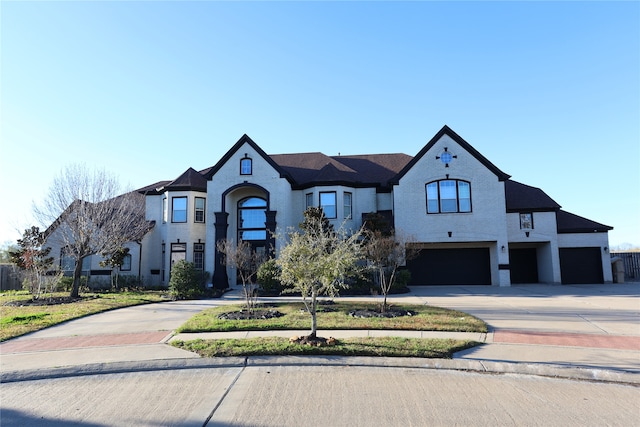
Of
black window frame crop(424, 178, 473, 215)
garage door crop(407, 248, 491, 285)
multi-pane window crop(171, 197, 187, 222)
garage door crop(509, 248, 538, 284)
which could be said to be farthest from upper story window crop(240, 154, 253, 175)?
garage door crop(509, 248, 538, 284)

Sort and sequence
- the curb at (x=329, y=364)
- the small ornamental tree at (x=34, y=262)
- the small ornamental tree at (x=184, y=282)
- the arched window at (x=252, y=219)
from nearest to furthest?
the curb at (x=329, y=364), the small ornamental tree at (x=34, y=262), the small ornamental tree at (x=184, y=282), the arched window at (x=252, y=219)

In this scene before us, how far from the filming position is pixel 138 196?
2558cm

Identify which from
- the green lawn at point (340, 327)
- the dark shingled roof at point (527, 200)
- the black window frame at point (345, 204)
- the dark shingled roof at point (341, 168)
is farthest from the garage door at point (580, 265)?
the green lawn at point (340, 327)

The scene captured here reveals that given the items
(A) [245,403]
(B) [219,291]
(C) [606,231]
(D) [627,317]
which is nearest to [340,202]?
(B) [219,291]

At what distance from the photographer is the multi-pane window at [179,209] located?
957 inches

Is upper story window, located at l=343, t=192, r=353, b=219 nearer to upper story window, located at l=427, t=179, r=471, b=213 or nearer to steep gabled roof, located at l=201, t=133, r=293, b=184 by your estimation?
steep gabled roof, located at l=201, t=133, r=293, b=184

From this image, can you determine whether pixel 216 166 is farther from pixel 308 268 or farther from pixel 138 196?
pixel 308 268

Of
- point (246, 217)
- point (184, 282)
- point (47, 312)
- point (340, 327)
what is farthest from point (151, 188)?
point (340, 327)

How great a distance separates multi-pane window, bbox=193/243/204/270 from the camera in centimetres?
2445

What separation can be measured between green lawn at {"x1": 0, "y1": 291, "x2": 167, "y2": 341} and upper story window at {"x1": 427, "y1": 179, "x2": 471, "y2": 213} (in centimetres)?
1578

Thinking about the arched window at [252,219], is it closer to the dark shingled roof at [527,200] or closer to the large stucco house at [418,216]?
the large stucco house at [418,216]

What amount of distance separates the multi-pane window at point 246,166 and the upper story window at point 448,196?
10.9 m

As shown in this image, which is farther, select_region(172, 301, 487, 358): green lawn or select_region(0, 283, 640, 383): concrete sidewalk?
select_region(172, 301, 487, 358): green lawn

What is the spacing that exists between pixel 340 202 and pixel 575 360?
17252 millimetres
